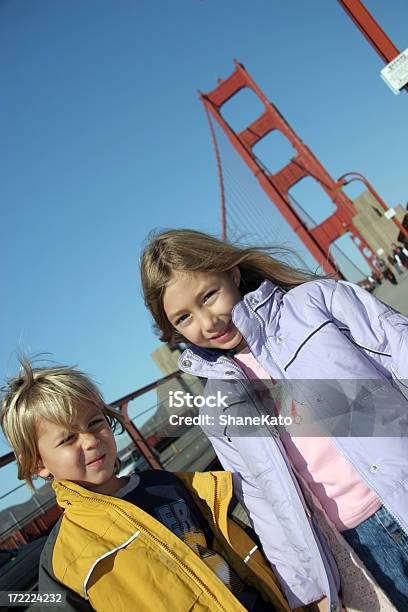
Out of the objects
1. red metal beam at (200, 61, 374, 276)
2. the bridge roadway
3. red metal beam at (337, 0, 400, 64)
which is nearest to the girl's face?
the bridge roadway

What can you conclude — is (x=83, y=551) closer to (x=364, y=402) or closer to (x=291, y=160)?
(x=364, y=402)

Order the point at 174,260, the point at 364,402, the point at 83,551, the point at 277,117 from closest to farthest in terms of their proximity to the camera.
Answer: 1. the point at 83,551
2. the point at 364,402
3. the point at 174,260
4. the point at 277,117

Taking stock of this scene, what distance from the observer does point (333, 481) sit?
1.31 metres

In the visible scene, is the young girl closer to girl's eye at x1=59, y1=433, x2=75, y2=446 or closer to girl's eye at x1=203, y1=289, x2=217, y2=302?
girl's eye at x1=203, y1=289, x2=217, y2=302

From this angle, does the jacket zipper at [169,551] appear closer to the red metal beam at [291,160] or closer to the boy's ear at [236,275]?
the boy's ear at [236,275]

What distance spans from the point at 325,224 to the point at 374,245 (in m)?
2.19

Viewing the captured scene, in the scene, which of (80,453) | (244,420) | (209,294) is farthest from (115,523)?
(209,294)

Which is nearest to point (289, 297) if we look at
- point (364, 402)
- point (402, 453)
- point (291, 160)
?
point (364, 402)

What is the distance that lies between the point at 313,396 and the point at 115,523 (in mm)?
584

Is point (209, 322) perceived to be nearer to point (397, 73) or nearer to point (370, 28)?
point (397, 73)

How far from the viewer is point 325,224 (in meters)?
19.4

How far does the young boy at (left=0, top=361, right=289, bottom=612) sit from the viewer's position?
1107mm

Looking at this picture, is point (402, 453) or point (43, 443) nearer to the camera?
point (402, 453)

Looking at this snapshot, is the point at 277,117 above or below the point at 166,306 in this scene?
above
